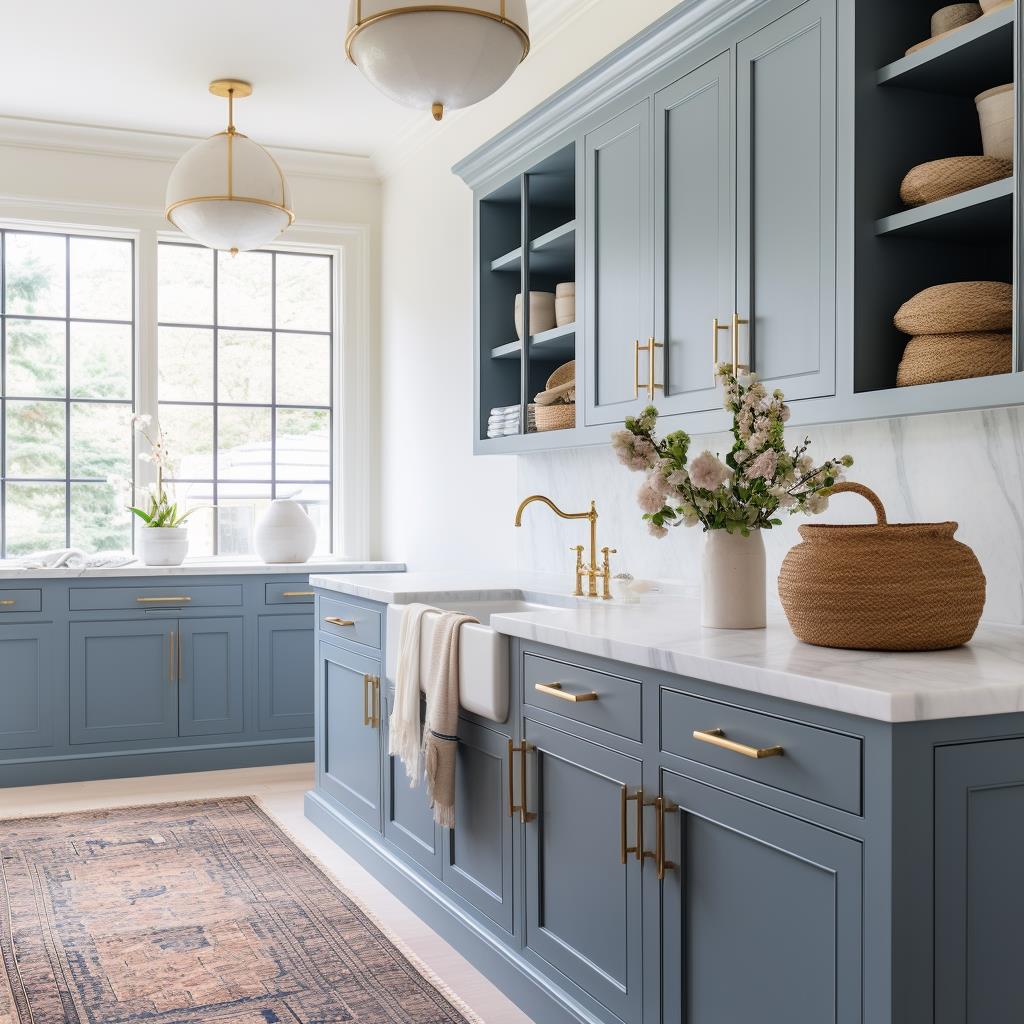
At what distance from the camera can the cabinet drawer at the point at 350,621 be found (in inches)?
134

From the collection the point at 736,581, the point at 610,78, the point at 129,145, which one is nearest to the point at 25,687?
the point at 129,145

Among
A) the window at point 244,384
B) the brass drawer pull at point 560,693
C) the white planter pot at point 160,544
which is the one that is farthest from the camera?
the window at point 244,384

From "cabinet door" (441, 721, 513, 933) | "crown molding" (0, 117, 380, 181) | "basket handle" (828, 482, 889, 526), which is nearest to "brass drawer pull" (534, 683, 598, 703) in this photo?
"cabinet door" (441, 721, 513, 933)

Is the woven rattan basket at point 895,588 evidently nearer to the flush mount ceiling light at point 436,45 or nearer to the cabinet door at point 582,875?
the cabinet door at point 582,875

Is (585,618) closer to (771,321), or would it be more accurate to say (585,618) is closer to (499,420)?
(771,321)

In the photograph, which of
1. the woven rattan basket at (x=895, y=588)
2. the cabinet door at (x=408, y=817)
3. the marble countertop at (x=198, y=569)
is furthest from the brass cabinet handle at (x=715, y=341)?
the marble countertop at (x=198, y=569)

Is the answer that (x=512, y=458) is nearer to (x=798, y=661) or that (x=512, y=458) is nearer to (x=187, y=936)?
(x=187, y=936)

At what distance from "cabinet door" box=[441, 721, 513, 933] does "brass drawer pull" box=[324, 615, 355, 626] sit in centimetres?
94

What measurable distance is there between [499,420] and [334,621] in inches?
34.2

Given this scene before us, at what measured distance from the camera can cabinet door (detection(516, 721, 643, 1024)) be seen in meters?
2.04

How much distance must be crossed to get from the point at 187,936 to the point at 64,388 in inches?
121

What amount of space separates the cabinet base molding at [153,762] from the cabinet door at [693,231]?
9.70 feet

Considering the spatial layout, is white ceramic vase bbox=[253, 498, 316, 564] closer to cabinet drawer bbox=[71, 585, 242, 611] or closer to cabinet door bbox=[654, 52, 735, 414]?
cabinet drawer bbox=[71, 585, 242, 611]

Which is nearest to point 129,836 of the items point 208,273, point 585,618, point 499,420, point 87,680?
point 87,680
